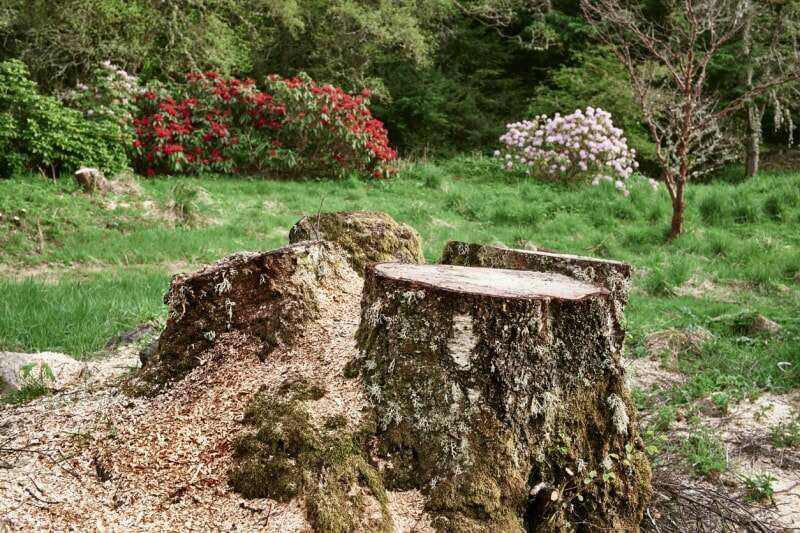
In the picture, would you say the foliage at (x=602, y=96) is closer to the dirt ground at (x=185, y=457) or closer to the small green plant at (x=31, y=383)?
the dirt ground at (x=185, y=457)

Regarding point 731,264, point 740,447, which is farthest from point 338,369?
point 731,264

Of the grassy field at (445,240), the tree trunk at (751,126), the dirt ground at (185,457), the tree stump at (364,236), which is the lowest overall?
the grassy field at (445,240)

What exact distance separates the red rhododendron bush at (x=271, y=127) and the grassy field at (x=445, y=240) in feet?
2.57

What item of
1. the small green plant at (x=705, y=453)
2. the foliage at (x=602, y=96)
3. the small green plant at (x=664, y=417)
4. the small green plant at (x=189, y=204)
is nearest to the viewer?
the small green plant at (x=705, y=453)

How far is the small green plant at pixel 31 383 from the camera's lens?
114 inches

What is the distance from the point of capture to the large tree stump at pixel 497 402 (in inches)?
75.5

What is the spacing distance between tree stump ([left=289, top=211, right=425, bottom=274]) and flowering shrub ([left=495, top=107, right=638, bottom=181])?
8.96m

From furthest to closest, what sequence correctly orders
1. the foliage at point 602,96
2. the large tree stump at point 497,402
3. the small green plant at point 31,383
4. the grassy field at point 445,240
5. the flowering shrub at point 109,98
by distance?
the foliage at point 602,96
the flowering shrub at point 109,98
the grassy field at point 445,240
the small green plant at point 31,383
the large tree stump at point 497,402

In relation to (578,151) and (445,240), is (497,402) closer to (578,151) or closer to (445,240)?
(445,240)

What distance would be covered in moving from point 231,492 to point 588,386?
1112 millimetres

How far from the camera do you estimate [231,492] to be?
6.12 feet

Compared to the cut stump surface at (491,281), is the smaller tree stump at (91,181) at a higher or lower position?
lower

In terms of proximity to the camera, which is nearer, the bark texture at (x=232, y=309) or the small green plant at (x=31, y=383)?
the bark texture at (x=232, y=309)

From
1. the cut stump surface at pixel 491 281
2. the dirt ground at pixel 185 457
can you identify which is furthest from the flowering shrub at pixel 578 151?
the cut stump surface at pixel 491 281
